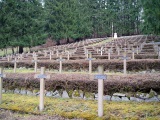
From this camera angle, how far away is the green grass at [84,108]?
18.1 ft

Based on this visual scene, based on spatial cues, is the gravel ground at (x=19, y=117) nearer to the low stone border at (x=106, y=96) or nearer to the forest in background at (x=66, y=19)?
the low stone border at (x=106, y=96)

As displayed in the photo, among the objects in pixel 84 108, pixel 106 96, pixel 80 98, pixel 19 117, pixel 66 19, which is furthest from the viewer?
pixel 66 19

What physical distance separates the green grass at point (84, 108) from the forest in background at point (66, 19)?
11.3m

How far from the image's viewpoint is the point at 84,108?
20.4 ft

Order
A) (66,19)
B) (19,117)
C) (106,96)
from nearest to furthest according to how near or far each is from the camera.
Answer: (19,117), (106,96), (66,19)

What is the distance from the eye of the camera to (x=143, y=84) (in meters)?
6.66

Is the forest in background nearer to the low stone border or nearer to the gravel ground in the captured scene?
the low stone border

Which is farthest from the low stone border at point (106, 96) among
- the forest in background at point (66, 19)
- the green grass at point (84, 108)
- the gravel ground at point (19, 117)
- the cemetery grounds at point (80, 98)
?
the forest in background at point (66, 19)

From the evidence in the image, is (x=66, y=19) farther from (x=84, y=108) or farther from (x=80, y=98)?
(x=84, y=108)

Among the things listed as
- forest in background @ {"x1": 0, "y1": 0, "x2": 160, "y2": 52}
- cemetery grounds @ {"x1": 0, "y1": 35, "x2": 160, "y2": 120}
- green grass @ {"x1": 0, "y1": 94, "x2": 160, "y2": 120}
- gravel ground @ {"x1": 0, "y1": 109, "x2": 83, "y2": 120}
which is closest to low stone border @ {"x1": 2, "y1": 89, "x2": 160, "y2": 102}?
cemetery grounds @ {"x1": 0, "y1": 35, "x2": 160, "y2": 120}

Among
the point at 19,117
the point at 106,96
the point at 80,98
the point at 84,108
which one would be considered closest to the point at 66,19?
the point at 80,98

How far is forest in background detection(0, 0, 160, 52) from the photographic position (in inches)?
1213

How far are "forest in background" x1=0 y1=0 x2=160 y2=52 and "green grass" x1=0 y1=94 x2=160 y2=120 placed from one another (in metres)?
11.3

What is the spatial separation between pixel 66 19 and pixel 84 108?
3808cm
